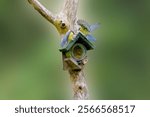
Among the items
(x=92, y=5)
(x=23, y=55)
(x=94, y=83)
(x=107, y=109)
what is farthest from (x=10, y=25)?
(x=107, y=109)

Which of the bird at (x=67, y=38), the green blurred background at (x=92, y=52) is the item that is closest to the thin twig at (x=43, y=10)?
the bird at (x=67, y=38)

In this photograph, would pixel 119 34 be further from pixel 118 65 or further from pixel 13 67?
pixel 13 67

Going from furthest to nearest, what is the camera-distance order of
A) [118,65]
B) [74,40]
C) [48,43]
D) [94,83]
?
[118,65], [48,43], [94,83], [74,40]

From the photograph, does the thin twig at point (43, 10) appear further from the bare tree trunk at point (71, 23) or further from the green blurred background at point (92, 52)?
the green blurred background at point (92, 52)

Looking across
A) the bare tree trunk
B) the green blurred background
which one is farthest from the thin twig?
the green blurred background

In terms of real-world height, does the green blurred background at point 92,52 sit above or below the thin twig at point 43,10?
above

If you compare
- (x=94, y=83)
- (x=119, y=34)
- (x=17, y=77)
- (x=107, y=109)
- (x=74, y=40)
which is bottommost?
(x=107, y=109)

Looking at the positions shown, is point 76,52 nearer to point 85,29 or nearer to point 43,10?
point 85,29

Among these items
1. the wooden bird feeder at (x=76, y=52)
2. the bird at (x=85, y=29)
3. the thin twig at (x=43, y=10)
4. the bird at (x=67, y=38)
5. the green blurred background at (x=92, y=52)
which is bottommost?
the wooden bird feeder at (x=76, y=52)
